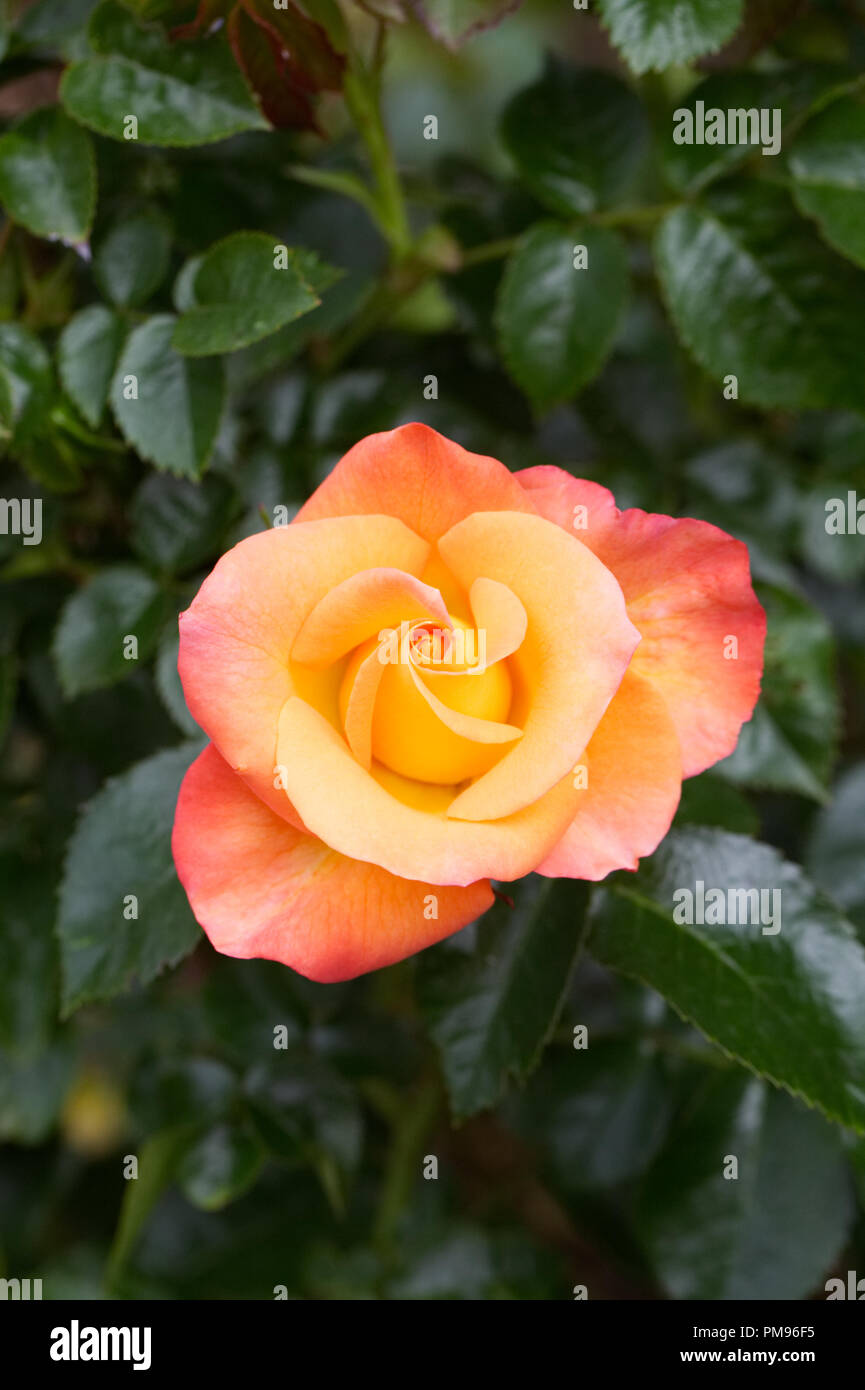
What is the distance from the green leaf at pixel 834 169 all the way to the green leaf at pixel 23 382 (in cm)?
55

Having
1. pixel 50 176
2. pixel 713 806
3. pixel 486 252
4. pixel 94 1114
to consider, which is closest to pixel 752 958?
pixel 713 806

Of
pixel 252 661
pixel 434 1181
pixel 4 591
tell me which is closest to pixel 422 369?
pixel 4 591

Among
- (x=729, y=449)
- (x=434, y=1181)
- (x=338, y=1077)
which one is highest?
(x=729, y=449)

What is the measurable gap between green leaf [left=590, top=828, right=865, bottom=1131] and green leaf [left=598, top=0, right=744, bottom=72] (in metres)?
0.50

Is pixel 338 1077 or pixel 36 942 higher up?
pixel 36 942

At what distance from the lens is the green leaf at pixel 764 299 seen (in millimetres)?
817

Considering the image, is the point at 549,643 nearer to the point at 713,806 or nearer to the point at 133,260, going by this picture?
the point at 713,806

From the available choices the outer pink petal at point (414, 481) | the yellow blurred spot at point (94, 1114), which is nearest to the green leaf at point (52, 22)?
the outer pink petal at point (414, 481)

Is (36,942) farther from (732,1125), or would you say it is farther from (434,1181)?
(732,1125)

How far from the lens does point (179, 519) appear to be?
2.72ft

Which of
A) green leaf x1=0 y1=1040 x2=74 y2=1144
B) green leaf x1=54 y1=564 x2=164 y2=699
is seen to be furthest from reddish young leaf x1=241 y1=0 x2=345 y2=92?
green leaf x1=0 y1=1040 x2=74 y2=1144

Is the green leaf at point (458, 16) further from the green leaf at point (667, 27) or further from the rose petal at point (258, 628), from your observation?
the rose petal at point (258, 628)

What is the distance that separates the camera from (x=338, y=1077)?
3.18 feet

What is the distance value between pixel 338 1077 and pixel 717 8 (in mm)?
861
